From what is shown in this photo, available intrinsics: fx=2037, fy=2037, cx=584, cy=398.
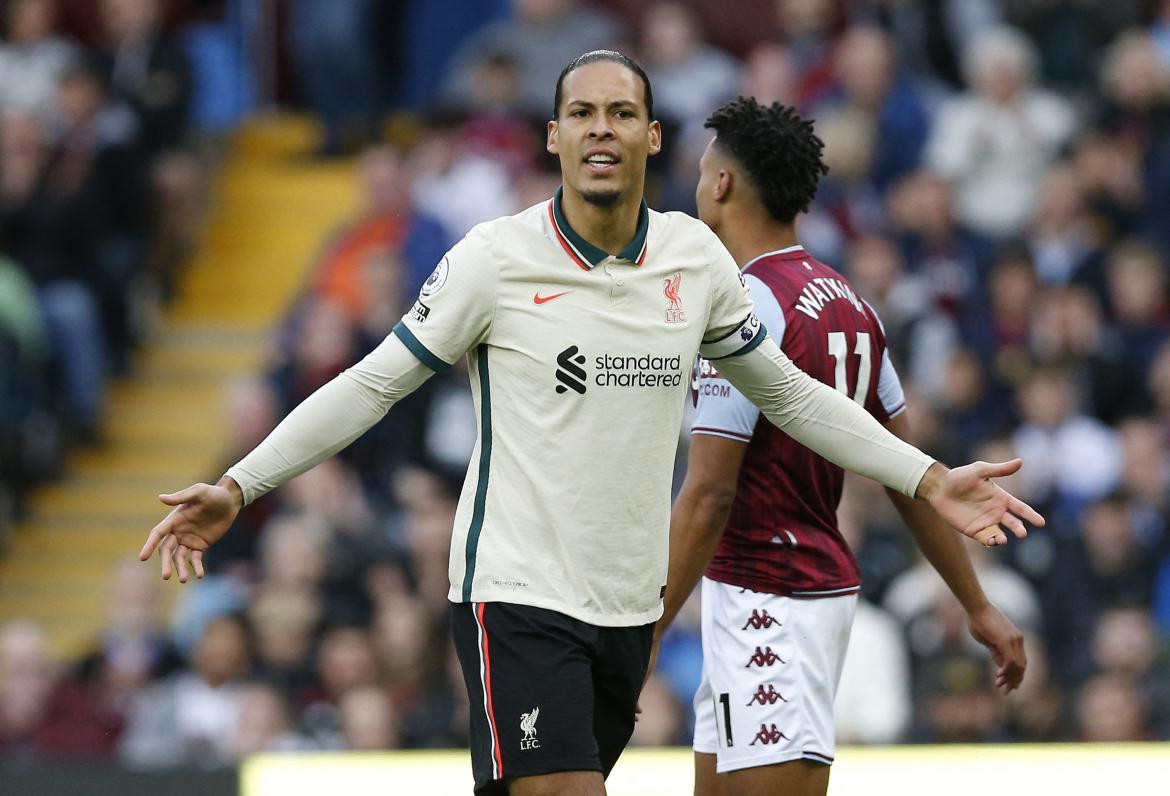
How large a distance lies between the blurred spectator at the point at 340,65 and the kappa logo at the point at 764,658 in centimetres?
915

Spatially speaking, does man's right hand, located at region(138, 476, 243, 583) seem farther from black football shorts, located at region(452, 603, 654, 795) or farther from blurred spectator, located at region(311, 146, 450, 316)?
blurred spectator, located at region(311, 146, 450, 316)

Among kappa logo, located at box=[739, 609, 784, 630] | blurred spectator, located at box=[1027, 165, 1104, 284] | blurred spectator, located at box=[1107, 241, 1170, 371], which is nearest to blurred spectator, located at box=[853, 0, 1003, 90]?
blurred spectator, located at box=[1027, 165, 1104, 284]

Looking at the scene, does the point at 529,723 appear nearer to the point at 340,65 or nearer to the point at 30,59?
the point at 30,59

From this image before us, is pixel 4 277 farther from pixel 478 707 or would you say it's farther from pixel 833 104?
pixel 478 707

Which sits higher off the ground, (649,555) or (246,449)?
(246,449)

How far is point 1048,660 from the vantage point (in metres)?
A: 9.30

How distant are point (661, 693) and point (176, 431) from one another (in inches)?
202

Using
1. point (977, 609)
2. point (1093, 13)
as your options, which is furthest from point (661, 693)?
point (1093, 13)

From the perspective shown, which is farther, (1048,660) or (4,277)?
(4,277)

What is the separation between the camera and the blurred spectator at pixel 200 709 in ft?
31.1

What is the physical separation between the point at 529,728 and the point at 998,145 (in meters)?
7.75

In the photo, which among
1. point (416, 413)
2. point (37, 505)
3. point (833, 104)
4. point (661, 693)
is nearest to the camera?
point (661, 693)

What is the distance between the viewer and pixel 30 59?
13.1 metres

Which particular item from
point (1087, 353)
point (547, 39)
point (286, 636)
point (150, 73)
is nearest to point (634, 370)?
point (286, 636)
